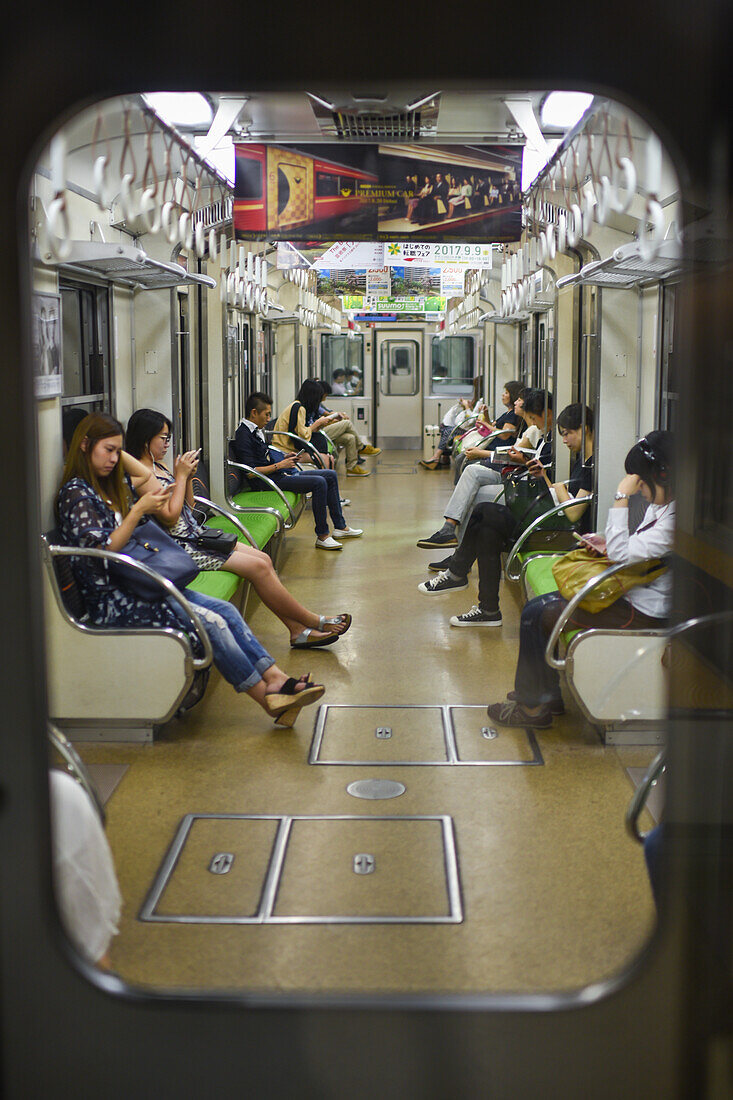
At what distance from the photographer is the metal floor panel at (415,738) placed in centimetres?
395

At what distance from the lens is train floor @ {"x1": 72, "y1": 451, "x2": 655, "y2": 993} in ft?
8.44

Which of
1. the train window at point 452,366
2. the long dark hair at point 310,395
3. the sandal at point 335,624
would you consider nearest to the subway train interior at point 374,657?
the sandal at point 335,624

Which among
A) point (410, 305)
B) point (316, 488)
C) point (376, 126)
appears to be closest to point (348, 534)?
point (316, 488)

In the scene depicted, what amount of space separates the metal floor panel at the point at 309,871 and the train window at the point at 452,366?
15.2 metres

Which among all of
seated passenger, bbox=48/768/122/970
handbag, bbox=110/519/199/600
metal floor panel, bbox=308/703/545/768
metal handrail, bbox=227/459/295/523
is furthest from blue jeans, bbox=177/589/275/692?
metal handrail, bbox=227/459/295/523

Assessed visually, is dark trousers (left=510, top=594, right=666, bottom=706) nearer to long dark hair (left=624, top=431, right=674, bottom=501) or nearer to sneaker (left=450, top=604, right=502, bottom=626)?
long dark hair (left=624, top=431, right=674, bottom=501)

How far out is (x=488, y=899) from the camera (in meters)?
2.88

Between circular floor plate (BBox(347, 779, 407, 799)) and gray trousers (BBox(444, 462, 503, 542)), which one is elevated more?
gray trousers (BBox(444, 462, 503, 542))

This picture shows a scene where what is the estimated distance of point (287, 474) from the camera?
8727 mm

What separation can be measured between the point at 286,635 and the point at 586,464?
1897mm

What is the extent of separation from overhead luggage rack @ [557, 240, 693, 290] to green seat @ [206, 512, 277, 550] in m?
2.32

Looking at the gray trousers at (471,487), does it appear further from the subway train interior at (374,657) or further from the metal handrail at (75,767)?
the metal handrail at (75,767)

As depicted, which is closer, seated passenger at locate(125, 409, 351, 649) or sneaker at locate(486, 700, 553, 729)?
sneaker at locate(486, 700, 553, 729)

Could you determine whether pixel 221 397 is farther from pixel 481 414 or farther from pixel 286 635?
pixel 481 414
